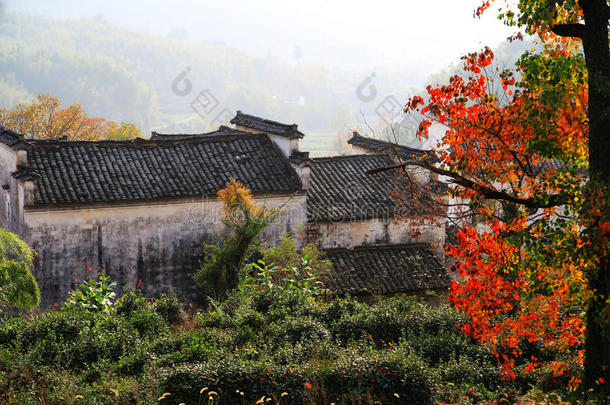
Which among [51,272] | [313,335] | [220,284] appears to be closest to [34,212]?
[51,272]

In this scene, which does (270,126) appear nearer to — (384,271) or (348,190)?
(348,190)

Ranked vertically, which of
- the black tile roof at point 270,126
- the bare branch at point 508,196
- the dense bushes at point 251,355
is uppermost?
the black tile roof at point 270,126

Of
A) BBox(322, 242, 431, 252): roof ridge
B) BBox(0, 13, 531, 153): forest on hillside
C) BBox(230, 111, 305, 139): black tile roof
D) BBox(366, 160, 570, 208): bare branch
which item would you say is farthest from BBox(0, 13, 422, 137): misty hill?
BBox(366, 160, 570, 208): bare branch

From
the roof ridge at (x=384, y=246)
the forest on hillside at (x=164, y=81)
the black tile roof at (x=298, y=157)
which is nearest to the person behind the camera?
the black tile roof at (x=298, y=157)

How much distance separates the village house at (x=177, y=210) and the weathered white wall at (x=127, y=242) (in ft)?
0.10

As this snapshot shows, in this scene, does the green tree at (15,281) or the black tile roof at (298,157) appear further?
the black tile roof at (298,157)

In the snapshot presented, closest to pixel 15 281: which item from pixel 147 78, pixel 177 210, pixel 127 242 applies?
pixel 127 242

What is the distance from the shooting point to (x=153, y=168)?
21.5 meters

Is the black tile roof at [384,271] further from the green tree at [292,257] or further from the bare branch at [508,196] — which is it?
the bare branch at [508,196]

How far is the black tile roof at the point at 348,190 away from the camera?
22.5m

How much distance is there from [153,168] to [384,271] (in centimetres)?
827

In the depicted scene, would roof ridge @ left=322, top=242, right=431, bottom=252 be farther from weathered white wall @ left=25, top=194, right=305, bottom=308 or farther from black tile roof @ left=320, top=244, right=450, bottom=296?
weathered white wall @ left=25, top=194, right=305, bottom=308

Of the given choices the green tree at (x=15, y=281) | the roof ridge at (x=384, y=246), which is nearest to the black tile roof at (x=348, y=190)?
the roof ridge at (x=384, y=246)

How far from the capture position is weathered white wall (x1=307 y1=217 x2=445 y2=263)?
2233 cm
